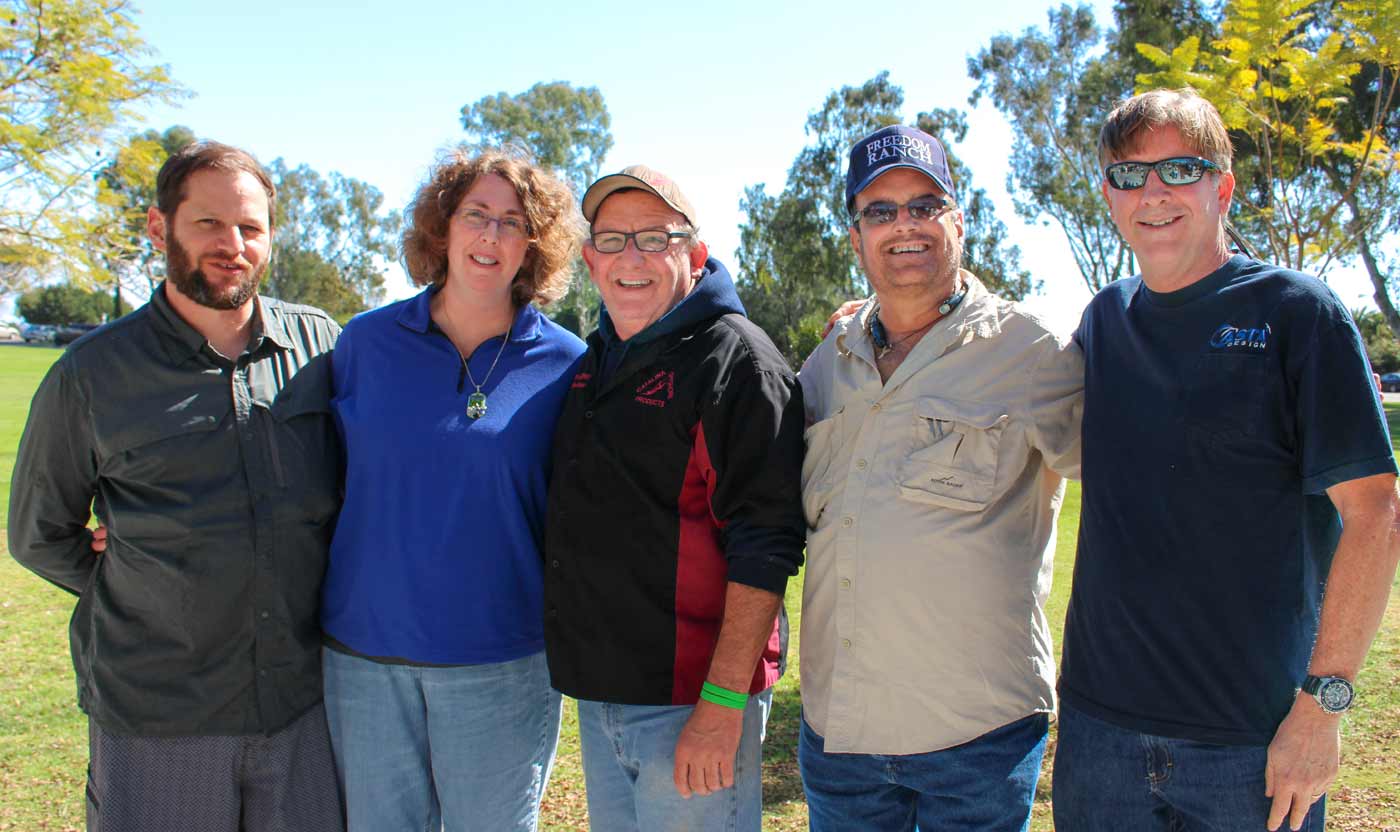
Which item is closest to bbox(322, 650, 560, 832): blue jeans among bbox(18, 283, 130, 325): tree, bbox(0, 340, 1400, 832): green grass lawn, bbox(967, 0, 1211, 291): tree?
bbox(0, 340, 1400, 832): green grass lawn

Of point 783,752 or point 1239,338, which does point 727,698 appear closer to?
point 1239,338

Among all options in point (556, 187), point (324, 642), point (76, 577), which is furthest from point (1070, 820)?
point (76, 577)

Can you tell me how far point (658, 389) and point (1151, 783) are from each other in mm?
1569

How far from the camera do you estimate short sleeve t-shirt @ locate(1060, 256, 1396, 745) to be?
2.18 m

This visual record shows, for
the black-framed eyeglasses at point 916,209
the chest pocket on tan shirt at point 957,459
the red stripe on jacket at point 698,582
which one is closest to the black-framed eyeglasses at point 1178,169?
the black-framed eyeglasses at point 916,209

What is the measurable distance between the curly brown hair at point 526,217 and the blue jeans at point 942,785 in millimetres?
1756

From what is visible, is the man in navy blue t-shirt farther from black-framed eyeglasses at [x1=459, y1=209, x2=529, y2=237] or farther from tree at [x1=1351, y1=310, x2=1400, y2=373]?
tree at [x1=1351, y1=310, x2=1400, y2=373]

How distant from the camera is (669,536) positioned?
2.62 metres

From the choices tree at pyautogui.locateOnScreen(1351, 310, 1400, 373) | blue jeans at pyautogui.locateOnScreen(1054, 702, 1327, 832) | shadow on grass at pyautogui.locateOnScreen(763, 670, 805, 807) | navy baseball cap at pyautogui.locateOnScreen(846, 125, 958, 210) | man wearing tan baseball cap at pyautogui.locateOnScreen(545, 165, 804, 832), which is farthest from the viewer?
tree at pyautogui.locateOnScreen(1351, 310, 1400, 373)

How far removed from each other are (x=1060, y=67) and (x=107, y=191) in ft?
88.3

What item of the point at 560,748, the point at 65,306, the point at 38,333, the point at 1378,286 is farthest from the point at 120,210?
the point at 65,306

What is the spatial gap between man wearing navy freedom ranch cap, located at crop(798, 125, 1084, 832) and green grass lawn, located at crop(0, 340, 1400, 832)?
1.88 meters

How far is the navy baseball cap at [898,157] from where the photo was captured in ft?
8.78

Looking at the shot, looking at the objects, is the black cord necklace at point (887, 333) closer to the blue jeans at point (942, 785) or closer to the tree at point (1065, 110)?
the blue jeans at point (942, 785)
